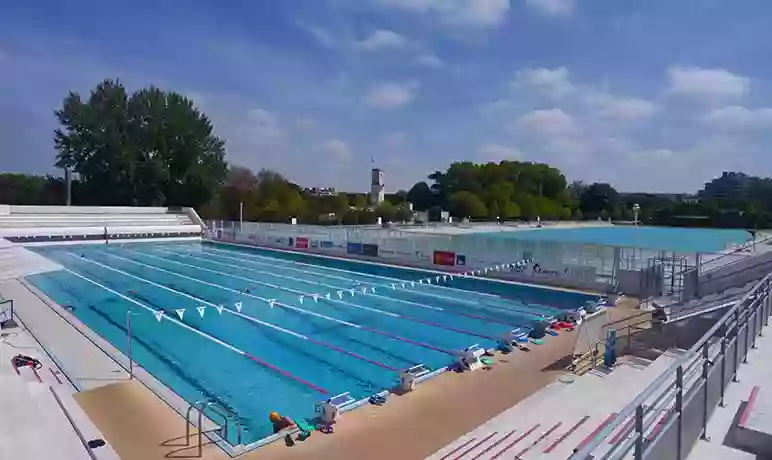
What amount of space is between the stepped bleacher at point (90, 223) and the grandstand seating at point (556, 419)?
27.1m

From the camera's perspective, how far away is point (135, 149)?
34.2 metres

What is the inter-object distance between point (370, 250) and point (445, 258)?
375 centimetres

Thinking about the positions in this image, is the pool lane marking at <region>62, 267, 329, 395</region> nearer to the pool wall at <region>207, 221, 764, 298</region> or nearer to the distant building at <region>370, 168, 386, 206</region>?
the pool wall at <region>207, 221, 764, 298</region>

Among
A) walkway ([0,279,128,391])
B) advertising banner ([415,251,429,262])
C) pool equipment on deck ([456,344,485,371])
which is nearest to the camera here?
walkway ([0,279,128,391])

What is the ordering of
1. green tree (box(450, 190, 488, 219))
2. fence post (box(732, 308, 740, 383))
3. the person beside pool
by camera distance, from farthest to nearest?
green tree (box(450, 190, 488, 219)) < the person beside pool < fence post (box(732, 308, 740, 383))

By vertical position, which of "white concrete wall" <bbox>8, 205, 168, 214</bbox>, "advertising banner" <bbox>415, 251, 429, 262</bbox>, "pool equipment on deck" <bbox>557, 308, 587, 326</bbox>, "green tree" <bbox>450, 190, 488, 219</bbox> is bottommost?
"pool equipment on deck" <bbox>557, 308, 587, 326</bbox>

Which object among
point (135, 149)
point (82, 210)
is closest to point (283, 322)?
point (82, 210)

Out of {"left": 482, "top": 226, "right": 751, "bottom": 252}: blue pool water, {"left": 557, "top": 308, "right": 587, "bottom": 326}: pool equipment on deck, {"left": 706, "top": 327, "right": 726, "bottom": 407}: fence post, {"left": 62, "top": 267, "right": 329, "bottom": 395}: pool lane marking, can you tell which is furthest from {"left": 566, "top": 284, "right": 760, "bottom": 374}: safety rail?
{"left": 482, "top": 226, "right": 751, "bottom": 252}: blue pool water

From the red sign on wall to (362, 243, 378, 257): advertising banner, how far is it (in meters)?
2.95

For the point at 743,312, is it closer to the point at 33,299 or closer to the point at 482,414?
the point at 482,414

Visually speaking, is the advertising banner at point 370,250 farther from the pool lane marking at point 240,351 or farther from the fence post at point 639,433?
the fence post at point 639,433

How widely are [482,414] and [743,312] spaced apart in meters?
3.08

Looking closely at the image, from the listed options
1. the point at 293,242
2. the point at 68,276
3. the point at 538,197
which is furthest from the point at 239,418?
the point at 538,197

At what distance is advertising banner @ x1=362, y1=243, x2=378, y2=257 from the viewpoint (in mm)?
19812
